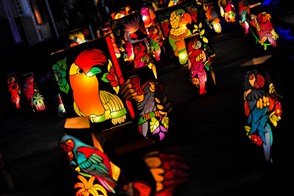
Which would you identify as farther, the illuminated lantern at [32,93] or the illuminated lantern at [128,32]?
the illuminated lantern at [128,32]

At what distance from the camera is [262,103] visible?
5191 mm

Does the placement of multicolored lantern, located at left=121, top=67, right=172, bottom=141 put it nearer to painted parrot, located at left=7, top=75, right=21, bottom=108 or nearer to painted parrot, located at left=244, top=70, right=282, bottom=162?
painted parrot, located at left=244, top=70, right=282, bottom=162

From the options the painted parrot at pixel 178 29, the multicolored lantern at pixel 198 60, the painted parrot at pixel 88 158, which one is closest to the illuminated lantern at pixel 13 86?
the painted parrot at pixel 178 29

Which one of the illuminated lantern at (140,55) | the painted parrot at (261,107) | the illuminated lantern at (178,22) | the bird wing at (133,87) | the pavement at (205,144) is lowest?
the pavement at (205,144)

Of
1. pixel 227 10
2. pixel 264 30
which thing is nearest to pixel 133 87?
pixel 264 30

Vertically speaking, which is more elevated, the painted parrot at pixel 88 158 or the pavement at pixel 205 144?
the painted parrot at pixel 88 158

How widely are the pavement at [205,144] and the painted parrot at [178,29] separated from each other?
86cm

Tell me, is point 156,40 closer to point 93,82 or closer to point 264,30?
point 264,30

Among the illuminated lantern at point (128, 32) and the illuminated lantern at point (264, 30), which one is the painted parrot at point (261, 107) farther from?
the illuminated lantern at point (128, 32)

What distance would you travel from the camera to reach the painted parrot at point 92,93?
9023 millimetres

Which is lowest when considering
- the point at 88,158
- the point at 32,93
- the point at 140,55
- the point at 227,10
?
the point at 88,158

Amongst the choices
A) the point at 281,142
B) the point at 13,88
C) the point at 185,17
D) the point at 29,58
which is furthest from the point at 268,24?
the point at 29,58

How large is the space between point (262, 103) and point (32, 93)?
1087cm

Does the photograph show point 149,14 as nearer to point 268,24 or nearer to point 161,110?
point 268,24
